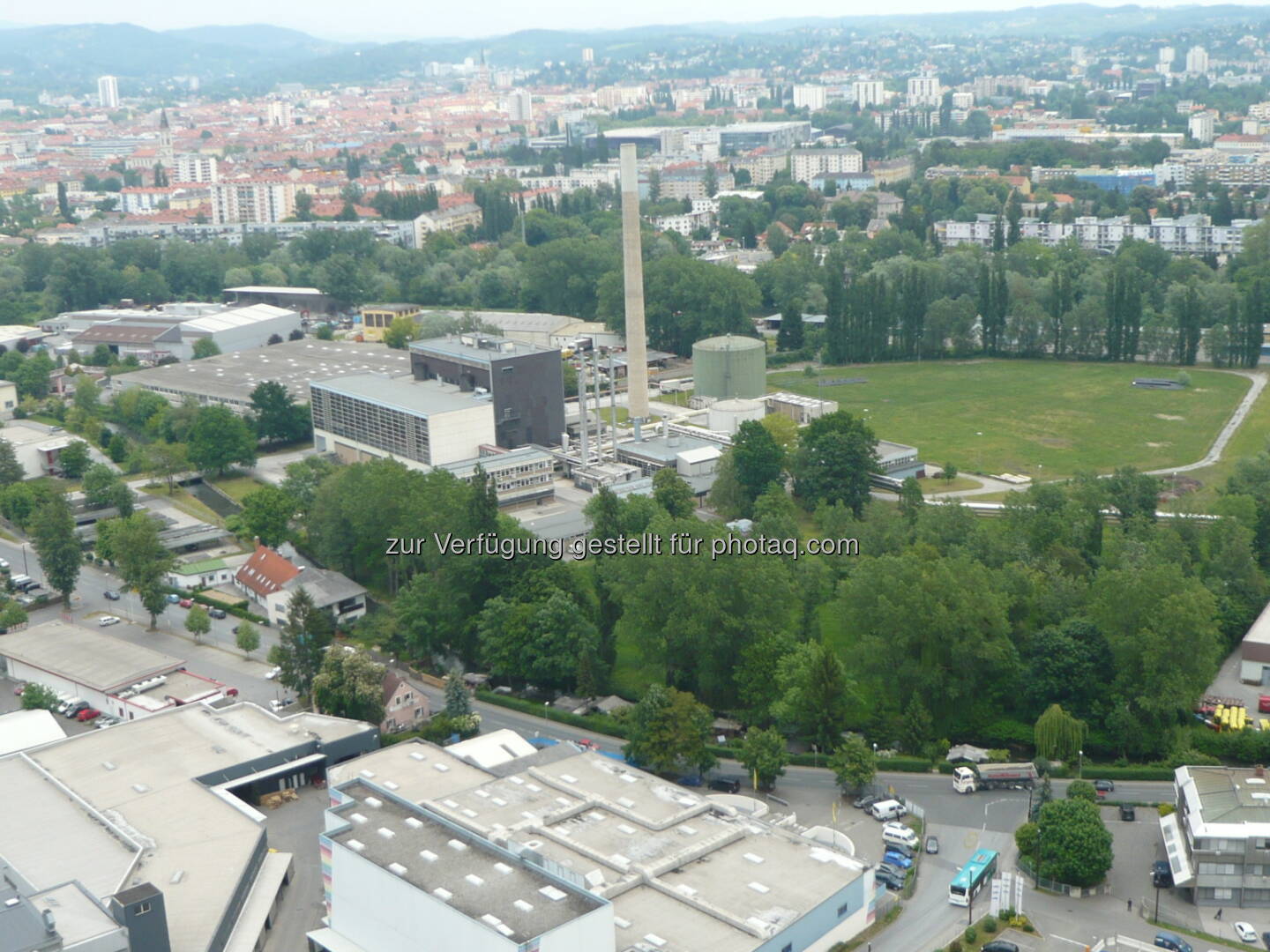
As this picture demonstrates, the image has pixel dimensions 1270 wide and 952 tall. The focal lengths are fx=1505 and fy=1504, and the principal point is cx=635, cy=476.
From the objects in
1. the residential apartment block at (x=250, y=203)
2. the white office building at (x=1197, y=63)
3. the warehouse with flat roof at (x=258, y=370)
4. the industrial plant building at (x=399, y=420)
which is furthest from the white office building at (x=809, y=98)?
Answer: the industrial plant building at (x=399, y=420)

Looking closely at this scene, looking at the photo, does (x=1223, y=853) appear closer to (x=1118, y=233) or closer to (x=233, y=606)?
(x=233, y=606)

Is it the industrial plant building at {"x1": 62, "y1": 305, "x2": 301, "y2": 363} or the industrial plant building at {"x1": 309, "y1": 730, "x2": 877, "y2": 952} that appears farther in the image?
the industrial plant building at {"x1": 62, "y1": 305, "x2": 301, "y2": 363}

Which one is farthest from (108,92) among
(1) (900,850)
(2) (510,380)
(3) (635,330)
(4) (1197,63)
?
(1) (900,850)

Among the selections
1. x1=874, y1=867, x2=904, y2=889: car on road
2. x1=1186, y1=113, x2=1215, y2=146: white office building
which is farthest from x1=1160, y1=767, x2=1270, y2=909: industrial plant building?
x1=1186, y1=113, x2=1215, y2=146: white office building

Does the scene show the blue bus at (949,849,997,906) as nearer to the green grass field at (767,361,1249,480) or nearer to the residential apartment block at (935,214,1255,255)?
the green grass field at (767,361,1249,480)

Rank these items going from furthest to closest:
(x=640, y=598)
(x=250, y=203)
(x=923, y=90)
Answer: (x=923, y=90) → (x=250, y=203) → (x=640, y=598)

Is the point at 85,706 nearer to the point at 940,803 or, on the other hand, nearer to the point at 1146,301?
the point at 940,803

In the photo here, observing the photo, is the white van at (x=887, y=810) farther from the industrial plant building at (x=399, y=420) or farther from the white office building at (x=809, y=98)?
the white office building at (x=809, y=98)
